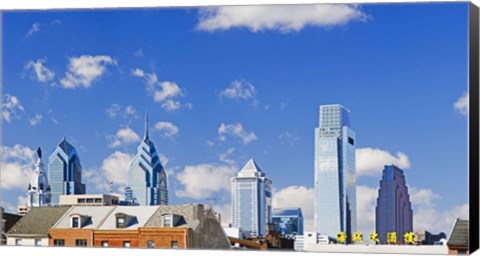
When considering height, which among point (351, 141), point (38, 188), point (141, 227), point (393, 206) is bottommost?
point (141, 227)

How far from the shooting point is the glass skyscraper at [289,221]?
12.5 m

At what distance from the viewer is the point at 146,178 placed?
505 inches

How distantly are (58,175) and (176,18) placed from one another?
2.34 metres

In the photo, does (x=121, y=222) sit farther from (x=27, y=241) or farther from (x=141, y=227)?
(x=27, y=241)

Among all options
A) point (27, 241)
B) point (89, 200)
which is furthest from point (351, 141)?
point (27, 241)

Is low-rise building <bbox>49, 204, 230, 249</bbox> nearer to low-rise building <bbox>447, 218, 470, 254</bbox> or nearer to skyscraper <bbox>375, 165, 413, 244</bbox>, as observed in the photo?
skyscraper <bbox>375, 165, 413, 244</bbox>

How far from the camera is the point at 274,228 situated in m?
12.9

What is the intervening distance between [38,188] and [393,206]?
4035 millimetres

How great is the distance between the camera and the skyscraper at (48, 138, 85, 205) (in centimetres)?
1291

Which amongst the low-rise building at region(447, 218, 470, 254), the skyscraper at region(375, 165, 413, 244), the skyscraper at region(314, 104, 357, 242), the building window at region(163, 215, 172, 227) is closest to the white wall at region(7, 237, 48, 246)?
the building window at region(163, 215, 172, 227)

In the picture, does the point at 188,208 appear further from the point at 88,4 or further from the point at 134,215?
the point at 88,4

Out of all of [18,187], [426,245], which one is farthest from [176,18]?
[426,245]

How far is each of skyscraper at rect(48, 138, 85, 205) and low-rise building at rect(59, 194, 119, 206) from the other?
0.19 feet

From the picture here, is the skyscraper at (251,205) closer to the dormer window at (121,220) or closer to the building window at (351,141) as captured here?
the building window at (351,141)
